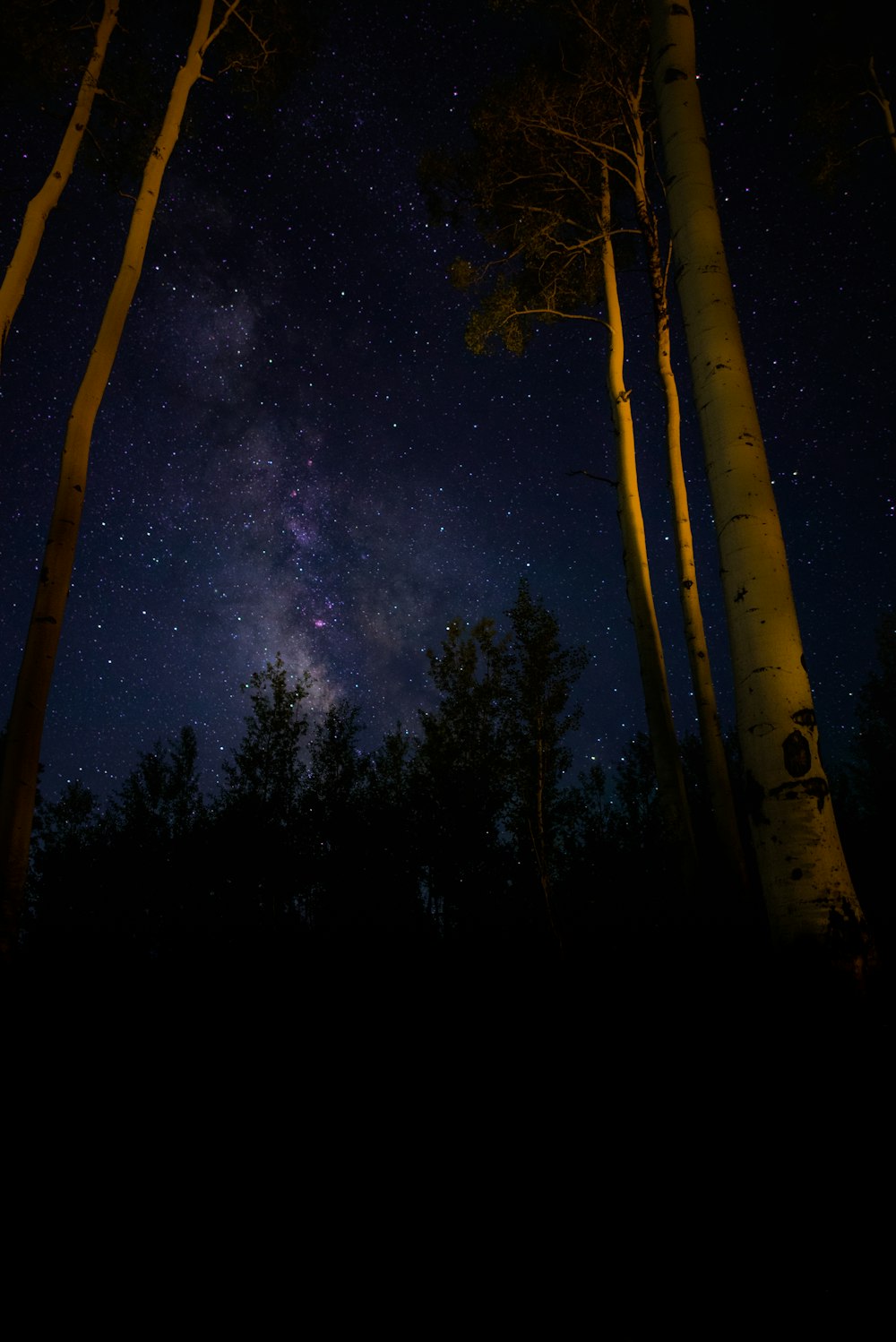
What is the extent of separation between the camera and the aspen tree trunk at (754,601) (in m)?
2.92

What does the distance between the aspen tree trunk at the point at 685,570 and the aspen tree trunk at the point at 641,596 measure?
627 millimetres

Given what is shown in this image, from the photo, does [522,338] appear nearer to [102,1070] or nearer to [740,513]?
[740,513]

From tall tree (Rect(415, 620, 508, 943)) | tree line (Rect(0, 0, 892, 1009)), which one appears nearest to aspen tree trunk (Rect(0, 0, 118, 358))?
tree line (Rect(0, 0, 892, 1009))

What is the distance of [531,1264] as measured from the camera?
149cm

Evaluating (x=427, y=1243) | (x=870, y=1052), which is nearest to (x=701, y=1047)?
(x=870, y=1052)

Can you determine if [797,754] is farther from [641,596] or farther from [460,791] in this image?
[460,791]

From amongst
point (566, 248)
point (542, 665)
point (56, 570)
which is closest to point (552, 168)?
point (566, 248)

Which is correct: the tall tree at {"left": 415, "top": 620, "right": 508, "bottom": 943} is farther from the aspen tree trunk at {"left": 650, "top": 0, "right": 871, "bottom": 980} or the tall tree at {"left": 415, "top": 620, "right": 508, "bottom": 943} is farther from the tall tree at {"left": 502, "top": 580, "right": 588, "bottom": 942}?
the aspen tree trunk at {"left": 650, "top": 0, "right": 871, "bottom": 980}

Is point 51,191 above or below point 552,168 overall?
below

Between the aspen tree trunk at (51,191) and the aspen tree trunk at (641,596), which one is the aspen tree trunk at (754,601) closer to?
the aspen tree trunk at (641,596)

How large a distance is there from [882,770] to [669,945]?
3740 centimetres

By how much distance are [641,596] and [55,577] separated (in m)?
7.91

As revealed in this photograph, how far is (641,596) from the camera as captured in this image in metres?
9.02

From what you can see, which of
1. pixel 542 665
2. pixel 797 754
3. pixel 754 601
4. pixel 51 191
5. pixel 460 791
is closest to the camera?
pixel 797 754
